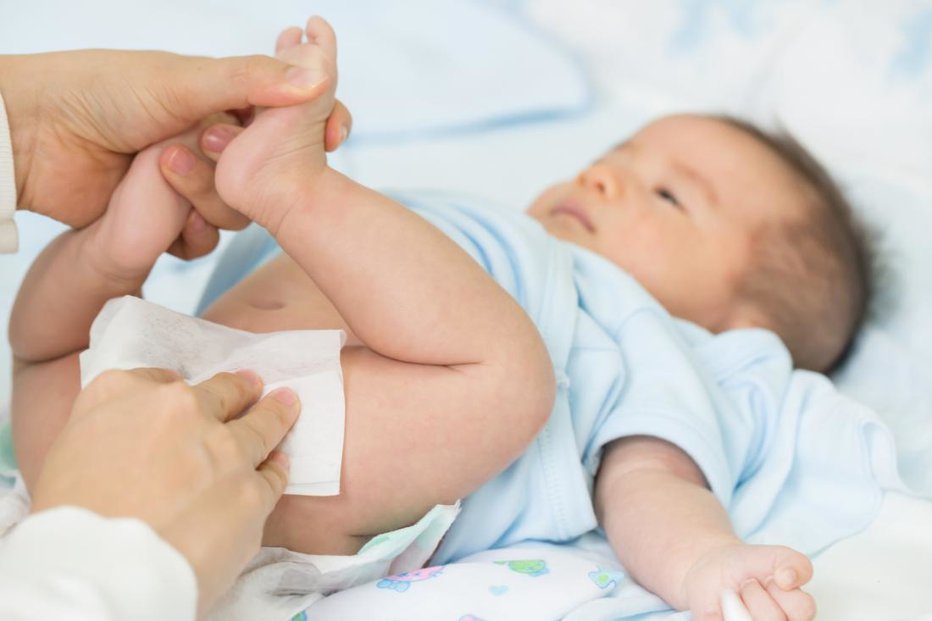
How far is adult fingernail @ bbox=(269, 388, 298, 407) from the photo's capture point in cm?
92

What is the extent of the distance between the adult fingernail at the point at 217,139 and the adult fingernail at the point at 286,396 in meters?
0.27

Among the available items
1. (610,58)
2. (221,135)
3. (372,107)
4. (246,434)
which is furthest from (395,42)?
(246,434)

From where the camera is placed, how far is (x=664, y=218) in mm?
1476

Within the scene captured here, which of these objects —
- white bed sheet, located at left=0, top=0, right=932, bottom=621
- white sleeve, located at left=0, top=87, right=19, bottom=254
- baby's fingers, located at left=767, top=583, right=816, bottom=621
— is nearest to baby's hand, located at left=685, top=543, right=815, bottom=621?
baby's fingers, located at left=767, top=583, right=816, bottom=621

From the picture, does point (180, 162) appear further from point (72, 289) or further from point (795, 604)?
point (795, 604)

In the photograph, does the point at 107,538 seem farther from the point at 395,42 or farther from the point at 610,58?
the point at 610,58

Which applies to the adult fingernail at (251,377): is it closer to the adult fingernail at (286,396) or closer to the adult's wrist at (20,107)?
the adult fingernail at (286,396)

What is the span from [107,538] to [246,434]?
18 cm

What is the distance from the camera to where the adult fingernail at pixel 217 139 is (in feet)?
3.47

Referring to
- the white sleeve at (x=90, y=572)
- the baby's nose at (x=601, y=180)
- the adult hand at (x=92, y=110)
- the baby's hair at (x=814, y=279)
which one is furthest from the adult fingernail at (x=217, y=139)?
the baby's hair at (x=814, y=279)

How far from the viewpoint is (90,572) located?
62 centimetres

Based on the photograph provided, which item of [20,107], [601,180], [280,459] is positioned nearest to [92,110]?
[20,107]

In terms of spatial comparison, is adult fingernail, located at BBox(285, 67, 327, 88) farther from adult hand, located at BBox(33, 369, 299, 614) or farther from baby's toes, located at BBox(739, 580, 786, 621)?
baby's toes, located at BBox(739, 580, 786, 621)

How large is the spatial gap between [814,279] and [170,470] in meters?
1.06
